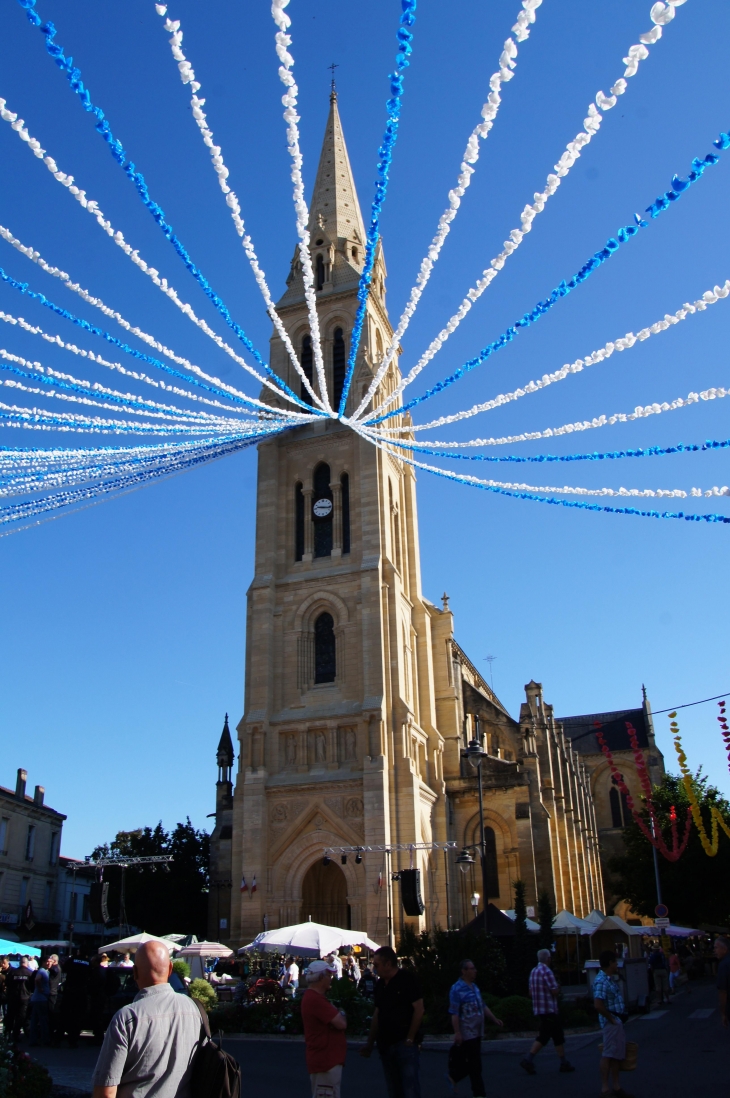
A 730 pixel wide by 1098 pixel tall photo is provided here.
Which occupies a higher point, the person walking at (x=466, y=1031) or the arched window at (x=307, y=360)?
the arched window at (x=307, y=360)

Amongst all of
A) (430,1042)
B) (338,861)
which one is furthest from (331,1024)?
(338,861)

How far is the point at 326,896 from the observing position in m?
30.9

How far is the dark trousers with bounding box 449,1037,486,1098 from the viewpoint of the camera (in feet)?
29.6

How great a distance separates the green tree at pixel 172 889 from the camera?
134 ft

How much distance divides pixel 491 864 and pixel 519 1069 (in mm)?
22517

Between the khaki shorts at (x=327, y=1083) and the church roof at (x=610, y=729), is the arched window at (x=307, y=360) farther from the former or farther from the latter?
the church roof at (x=610, y=729)

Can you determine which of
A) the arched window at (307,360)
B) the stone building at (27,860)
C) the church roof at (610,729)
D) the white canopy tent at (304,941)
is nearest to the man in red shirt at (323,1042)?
the white canopy tent at (304,941)

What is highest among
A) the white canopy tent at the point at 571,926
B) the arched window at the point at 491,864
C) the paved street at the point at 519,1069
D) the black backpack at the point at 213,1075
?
the arched window at the point at 491,864

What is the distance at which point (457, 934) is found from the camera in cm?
1911

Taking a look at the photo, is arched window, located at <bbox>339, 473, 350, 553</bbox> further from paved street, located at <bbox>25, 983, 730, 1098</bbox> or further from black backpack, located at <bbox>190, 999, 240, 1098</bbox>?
black backpack, located at <bbox>190, 999, 240, 1098</bbox>

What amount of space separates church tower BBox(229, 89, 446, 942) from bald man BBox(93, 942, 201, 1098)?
80.8ft

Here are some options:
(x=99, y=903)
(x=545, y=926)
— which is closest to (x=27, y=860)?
(x=99, y=903)

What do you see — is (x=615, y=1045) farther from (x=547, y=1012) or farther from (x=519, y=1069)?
(x=519, y=1069)

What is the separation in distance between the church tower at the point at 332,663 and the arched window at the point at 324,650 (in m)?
0.05
